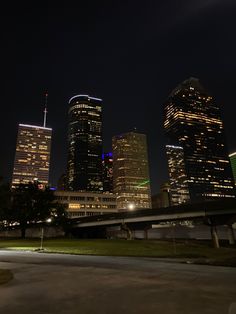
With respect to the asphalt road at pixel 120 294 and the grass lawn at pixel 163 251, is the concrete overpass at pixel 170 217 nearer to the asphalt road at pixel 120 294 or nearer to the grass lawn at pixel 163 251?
the grass lawn at pixel 163 251

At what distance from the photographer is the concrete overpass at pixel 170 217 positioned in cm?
6780

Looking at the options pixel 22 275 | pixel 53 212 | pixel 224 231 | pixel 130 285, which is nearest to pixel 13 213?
pixel 53 212

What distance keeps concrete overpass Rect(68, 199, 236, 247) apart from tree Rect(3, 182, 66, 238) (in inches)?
727

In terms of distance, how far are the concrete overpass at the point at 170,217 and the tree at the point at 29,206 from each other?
1846 centimetres

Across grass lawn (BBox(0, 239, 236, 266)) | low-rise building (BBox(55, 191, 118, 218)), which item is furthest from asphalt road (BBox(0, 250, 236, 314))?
low-rise building (BBox(55, 191, 118, 218))

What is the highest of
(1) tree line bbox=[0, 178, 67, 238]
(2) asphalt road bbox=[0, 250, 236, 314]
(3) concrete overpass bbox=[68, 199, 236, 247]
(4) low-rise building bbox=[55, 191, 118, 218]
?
(4) low-rise building bbox=[55, 191, 118, 218]

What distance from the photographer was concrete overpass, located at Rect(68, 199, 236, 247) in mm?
67800

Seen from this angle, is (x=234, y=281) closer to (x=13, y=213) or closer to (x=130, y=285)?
(x=130, y=285)

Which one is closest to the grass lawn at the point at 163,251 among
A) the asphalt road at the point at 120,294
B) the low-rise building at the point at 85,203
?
the asphalt road at the point at 120,294

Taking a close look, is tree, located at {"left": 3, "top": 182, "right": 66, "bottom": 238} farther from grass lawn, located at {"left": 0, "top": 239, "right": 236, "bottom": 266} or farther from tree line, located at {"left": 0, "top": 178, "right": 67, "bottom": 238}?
grass lawn, located at {"left": 0, "top": 239, "right": 236, "bottom": 266}

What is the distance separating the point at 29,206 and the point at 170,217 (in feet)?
152

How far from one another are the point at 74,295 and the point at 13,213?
277 feet

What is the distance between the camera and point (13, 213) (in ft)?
292

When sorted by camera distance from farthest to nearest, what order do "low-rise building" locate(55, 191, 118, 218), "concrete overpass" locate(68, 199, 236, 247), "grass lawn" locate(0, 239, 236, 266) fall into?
"low-rise building" locate(55, 191, 118, 218)
"concrete overpass" locate(68, 199, 236, 247)
"grass lawn" locate(0, 239, 236, 266)
